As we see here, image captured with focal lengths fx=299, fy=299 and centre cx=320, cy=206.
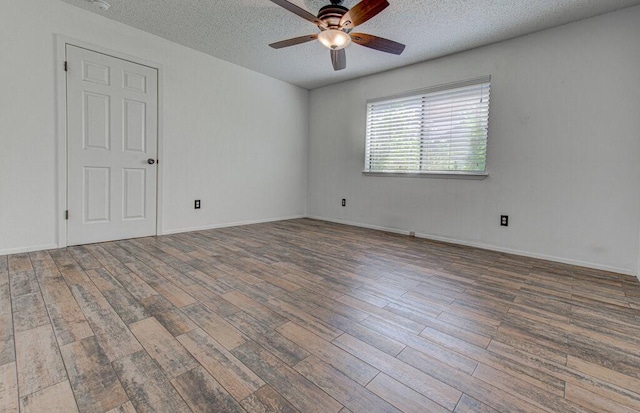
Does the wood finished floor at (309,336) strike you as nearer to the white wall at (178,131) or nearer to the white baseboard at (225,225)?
the white wall at (178,131)

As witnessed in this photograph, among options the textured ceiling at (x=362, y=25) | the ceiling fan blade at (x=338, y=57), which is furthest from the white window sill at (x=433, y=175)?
the ceiling fan blade at (x=338, y=57)

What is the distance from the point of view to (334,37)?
8.26ft

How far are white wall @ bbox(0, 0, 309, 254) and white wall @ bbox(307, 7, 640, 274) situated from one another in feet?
7.01

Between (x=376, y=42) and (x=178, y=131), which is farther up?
(x=376, y=42)

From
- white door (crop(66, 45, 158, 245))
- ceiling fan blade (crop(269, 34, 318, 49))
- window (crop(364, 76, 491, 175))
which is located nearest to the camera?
ceiling fan blade (crop(269, 34, 318, 49))

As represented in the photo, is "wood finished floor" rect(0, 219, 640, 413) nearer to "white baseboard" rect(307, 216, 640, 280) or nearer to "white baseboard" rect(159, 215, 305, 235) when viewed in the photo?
"white baseboard" rect(307, 216, 640, 280)

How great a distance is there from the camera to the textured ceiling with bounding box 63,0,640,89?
8.70ft

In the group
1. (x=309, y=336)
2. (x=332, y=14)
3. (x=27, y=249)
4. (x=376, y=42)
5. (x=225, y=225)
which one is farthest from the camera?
(x=225, y=225)

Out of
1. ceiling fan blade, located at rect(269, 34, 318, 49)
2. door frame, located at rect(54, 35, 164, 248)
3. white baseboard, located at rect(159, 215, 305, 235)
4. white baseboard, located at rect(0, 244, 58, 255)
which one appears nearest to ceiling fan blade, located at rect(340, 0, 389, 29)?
ceiling fan blade, located at rect(269, 34, 318, 49)

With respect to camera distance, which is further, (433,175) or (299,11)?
(433,175)

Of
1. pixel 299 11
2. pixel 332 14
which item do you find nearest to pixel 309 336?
pixel 299 11

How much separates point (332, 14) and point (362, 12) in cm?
29

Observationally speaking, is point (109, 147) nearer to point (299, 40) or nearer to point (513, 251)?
point (299, 40)

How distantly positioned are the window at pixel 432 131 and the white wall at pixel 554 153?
0.12 meters
